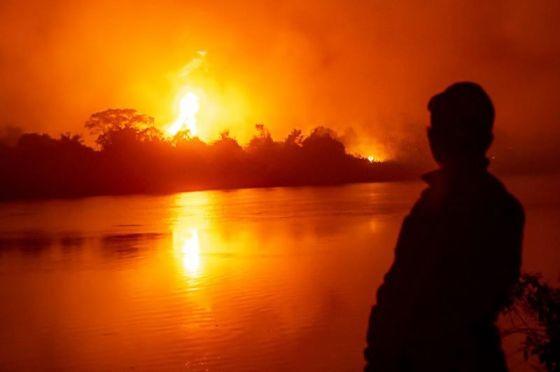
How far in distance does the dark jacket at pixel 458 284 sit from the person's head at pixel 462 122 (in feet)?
0.31

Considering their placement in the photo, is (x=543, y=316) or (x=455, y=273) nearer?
(x=455, y=273)

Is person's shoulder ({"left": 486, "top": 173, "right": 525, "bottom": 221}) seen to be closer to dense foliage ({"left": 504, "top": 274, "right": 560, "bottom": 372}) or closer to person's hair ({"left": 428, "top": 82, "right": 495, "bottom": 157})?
person's hair ({"left": 428, "top": 82, "right": 495, "bottom": 157})

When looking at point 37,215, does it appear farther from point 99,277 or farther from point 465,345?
point 465,345

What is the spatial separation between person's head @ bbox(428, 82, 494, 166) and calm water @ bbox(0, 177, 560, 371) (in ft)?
23.7

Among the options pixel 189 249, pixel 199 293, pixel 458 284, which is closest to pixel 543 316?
pixel 458 284

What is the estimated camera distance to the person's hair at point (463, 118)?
2.15 meters

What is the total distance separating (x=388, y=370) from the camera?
2.10 m

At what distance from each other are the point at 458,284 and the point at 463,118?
482 mm

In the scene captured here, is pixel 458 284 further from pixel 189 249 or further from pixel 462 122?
pixel 189 249

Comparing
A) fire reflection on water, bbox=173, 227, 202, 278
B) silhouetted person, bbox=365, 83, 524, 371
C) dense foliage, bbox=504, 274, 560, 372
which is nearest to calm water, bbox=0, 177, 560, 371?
fire reflection on water, bbox=173, 227, 202, 278

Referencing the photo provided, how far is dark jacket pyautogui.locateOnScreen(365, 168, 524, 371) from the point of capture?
204 centimetres

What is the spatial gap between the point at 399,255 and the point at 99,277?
53.2ft

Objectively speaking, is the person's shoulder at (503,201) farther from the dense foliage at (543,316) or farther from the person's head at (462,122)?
the dense foliage at (543,316)

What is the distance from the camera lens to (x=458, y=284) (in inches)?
80.7
